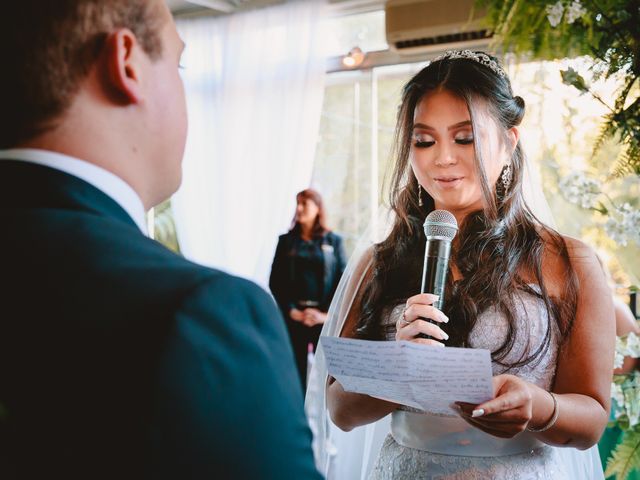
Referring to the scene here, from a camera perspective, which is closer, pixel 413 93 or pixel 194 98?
pixel 413 93

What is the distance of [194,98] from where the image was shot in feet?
21.5

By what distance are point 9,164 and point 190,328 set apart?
32cm

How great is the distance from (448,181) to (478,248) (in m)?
0.23

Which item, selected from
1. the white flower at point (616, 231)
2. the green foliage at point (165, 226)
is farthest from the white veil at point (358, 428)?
the green foliage at point (165, 226)

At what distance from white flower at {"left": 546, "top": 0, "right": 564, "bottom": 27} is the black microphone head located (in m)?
0.61

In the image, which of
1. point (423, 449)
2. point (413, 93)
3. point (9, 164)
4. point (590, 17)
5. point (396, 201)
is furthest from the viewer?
point (396, 201)

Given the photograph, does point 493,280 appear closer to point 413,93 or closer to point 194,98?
point 413,93

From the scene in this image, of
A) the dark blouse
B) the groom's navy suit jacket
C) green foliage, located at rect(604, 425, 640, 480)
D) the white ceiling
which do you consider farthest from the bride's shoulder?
the white ceiling

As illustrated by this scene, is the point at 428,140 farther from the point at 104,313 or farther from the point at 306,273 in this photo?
the point at 306,273

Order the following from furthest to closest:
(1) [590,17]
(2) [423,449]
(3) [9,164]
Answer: (2) [423,449] → (1) [590,17] → (3) [9,164]

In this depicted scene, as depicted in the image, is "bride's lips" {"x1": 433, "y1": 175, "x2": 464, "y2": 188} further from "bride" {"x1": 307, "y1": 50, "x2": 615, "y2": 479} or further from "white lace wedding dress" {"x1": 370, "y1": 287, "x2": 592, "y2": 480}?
"white lace wedding dress" {"x1": 370, "y1": 287, "x2": 592, "y2": 480}

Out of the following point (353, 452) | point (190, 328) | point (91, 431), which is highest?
point (190, 328)

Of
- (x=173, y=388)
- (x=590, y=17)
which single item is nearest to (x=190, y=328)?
(x=173, y=388)

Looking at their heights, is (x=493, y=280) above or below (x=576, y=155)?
below
